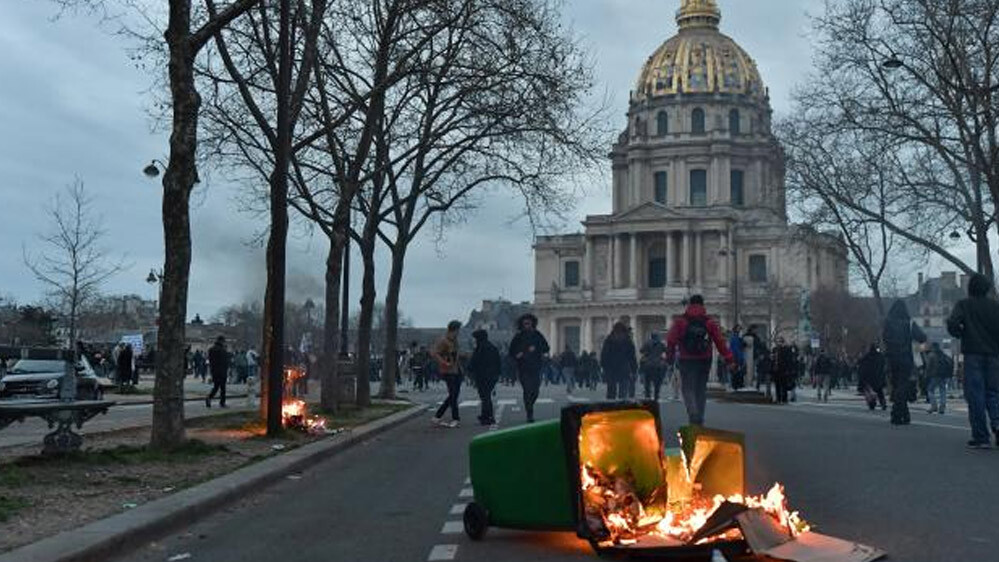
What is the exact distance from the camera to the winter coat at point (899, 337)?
20.6m

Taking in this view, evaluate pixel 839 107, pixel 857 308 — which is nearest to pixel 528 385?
pixel 839 107

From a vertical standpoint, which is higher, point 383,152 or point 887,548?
point 383,152

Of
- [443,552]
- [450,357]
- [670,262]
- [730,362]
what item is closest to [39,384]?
[450,357]

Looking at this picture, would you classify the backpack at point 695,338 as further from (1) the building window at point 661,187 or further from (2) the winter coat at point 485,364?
(1) the building window at point 661,187

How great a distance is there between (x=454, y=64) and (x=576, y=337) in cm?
10848

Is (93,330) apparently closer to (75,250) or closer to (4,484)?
(75,250)

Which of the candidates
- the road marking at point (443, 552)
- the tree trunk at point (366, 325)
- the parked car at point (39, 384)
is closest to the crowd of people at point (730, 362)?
the tree trunk at point (366, 325)

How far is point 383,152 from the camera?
93.6ft

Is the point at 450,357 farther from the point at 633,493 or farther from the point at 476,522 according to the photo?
the point at 633,493

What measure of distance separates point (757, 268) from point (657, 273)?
1121 centimetres

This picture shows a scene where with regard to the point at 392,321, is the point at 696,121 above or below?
above

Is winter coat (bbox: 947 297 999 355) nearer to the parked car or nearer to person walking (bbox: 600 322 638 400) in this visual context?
person walking (bbox: 600 322 638 400)

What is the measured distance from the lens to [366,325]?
30203 millimetres

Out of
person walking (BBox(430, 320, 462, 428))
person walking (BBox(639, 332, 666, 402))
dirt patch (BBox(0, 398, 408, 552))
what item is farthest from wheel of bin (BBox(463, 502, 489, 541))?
person walking (BBox(639, 332, 666, 402))
